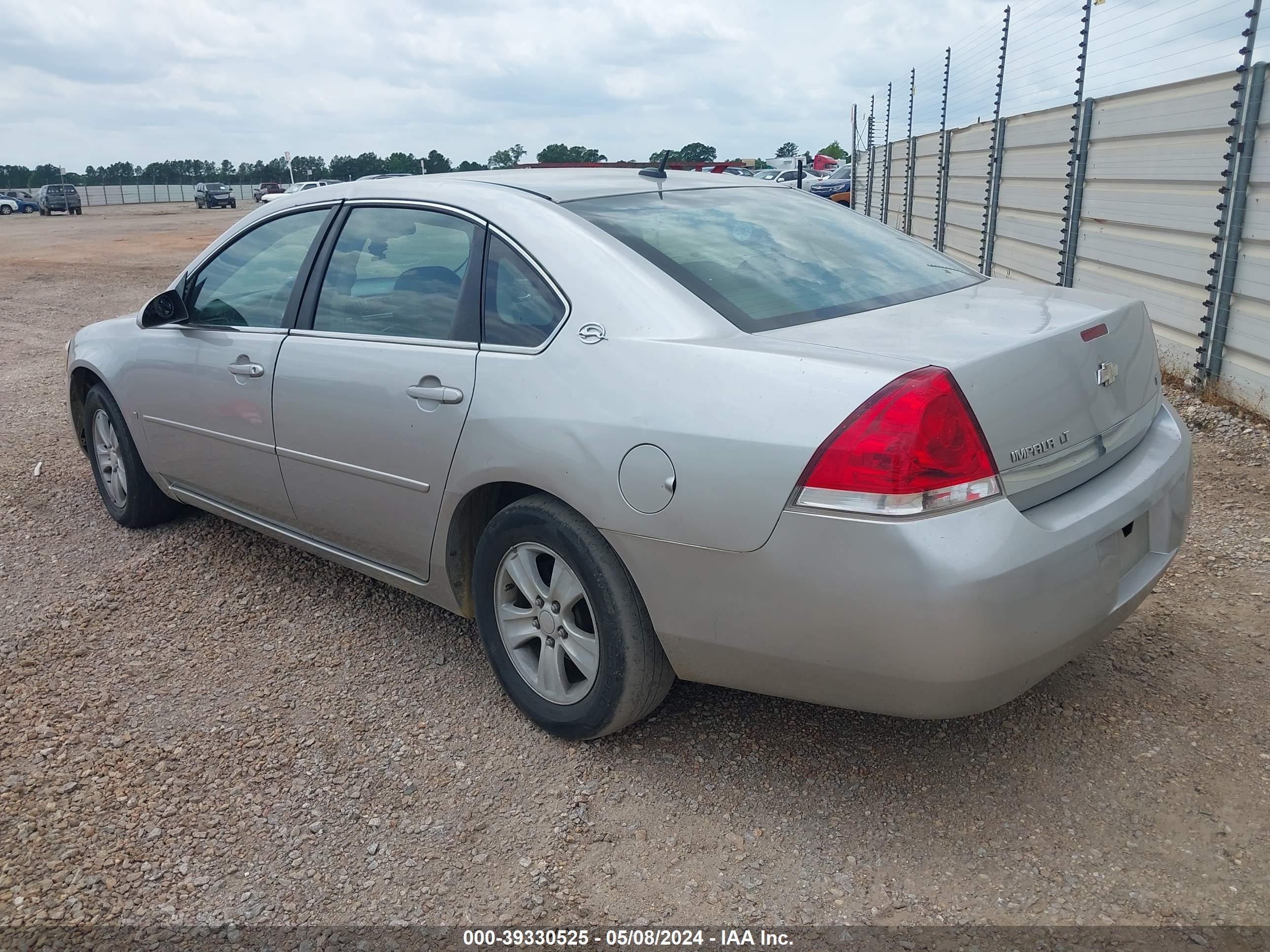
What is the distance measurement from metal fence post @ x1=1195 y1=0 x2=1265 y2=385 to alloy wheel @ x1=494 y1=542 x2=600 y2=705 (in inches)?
193

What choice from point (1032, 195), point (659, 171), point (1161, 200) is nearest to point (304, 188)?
point (659, 171)

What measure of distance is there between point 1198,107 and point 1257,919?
5.72 m

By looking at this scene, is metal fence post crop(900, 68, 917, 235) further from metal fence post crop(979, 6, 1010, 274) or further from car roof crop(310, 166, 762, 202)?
car roof crop(310, 166, 762, 202)

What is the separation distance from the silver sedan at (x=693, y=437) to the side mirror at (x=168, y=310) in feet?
1.14

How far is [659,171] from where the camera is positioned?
12.5ft

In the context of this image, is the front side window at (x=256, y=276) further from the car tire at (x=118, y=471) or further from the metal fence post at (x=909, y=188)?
the metal fence post at (x=909, y=188)

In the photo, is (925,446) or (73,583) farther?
(73,583)

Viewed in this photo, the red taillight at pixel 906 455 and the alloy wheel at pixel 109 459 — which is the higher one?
the red taillight at pixel 906 455

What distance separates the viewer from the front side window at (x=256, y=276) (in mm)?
3867

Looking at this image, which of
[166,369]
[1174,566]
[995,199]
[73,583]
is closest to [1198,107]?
[1174,566]

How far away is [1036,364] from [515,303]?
1451mm

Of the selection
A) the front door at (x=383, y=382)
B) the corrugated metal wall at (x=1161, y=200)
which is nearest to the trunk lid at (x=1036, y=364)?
the front door at (x=383, y=382)

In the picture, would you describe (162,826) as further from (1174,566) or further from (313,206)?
(1174,566)

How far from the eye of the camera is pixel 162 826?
2.77 metres
